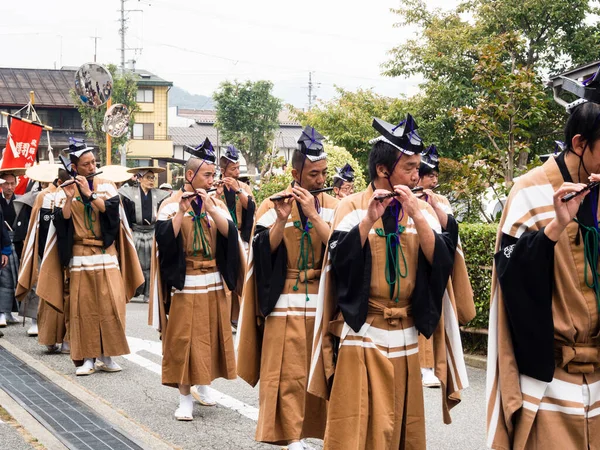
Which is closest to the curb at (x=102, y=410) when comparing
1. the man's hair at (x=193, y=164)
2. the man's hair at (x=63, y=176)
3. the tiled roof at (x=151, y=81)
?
the man's hair at (x=63, y=176)

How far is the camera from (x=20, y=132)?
15445mm

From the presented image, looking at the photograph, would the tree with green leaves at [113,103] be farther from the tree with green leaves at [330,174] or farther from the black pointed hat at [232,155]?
the black pointed hat at [232,155]

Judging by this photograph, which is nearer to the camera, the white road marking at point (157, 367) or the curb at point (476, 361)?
the white road marking at point (157, 367)

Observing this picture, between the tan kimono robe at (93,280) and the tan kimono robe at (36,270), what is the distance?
1.96ft

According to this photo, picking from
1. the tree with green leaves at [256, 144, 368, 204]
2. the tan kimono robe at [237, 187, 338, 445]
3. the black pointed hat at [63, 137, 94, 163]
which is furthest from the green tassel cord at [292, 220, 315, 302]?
the tree with green leaves at [256, 144, 368, 204]

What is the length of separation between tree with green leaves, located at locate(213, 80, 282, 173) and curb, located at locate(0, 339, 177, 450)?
44.5 m

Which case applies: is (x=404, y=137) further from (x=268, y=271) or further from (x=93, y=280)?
(x=93, y=280)

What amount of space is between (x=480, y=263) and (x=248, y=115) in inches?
1776

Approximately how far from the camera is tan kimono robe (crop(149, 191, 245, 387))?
7578mm

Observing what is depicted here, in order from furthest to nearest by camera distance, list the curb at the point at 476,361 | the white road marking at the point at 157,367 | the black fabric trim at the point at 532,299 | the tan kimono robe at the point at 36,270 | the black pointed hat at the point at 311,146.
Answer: the tan kimono robe at the point at 36,270 < the curb at the point at 476,361 < the white road marking at the point at 157,367 < the black pointed hat at the point at 311,146 < the black fabric trim at the point at 532,299

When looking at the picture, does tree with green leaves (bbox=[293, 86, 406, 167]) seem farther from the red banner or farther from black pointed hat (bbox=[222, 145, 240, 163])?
black pointed hat (bbox=[222, 145, 240, 163])

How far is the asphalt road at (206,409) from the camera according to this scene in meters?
6.83

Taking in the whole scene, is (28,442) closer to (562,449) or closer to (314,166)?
(314,166)

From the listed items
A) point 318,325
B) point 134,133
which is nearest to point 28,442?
point 318,325
